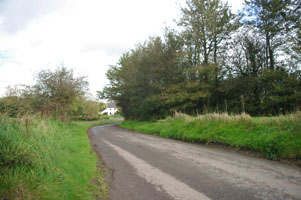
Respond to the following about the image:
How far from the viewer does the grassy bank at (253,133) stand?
6.60 metres

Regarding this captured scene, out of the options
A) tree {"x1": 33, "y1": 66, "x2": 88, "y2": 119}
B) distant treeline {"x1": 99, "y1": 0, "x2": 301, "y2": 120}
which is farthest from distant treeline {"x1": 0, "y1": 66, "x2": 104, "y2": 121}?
A: distant treeline {"x1": 99, "y1": 0, "x2": 301, "y2": 120}

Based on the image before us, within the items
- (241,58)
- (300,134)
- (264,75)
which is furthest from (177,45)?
(300,134)

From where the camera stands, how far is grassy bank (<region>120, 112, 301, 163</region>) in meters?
6.60

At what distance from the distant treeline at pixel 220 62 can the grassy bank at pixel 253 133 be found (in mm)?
9021

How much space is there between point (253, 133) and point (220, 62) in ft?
50.0

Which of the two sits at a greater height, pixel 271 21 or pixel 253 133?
pixel 271 21

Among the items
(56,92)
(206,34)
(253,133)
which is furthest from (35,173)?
(206,34)

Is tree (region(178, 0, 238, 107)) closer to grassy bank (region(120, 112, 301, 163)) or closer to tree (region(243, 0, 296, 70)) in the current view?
tree (region(243, 0, 296, 70))

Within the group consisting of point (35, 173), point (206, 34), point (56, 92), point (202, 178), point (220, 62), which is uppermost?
point (206, 34)

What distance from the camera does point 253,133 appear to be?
8.44 meters

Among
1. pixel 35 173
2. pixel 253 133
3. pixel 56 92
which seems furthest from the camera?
pixel 56 92

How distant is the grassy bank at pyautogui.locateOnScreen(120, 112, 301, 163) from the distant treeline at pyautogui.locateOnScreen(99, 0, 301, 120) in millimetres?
9021

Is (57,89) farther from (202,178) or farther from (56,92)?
(202,178)

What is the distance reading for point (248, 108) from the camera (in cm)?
2039
